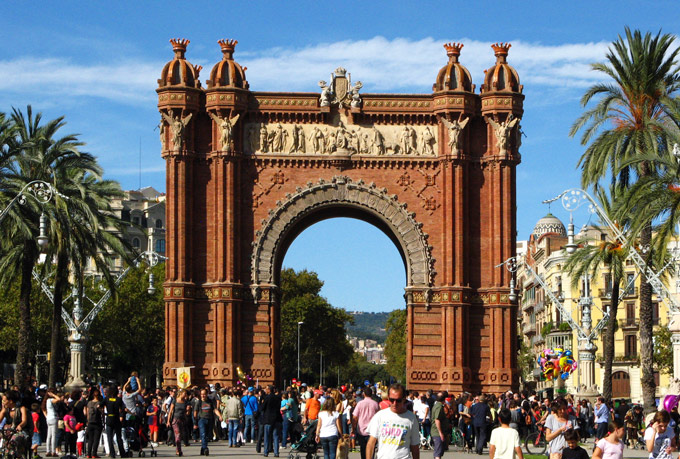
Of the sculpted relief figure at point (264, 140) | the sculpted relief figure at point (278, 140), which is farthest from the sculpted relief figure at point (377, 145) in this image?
the sculpted relief figure at point (264, 140)

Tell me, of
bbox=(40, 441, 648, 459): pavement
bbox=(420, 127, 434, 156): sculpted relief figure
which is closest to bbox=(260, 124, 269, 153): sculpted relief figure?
bbox=(420, 127, 434, 156): sculpted relief figure

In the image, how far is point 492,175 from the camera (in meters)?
50.7

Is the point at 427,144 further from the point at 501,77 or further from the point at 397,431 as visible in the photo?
the point at 397,431

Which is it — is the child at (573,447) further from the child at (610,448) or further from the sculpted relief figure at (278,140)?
the sculpted relief figure at (278,140)

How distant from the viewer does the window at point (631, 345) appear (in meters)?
87.8

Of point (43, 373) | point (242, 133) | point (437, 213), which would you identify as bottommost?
point (43, 373)

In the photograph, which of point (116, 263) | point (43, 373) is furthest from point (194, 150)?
point (116, 263)

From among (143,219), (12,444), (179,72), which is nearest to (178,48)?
(179,72)

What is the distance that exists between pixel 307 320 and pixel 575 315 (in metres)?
20.7

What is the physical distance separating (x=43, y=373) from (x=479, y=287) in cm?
4714

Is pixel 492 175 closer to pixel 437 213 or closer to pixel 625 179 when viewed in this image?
pixel 437 213

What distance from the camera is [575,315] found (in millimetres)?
93000

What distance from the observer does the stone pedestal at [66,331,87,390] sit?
48088 mm

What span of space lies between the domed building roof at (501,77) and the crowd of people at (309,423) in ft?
44.6
